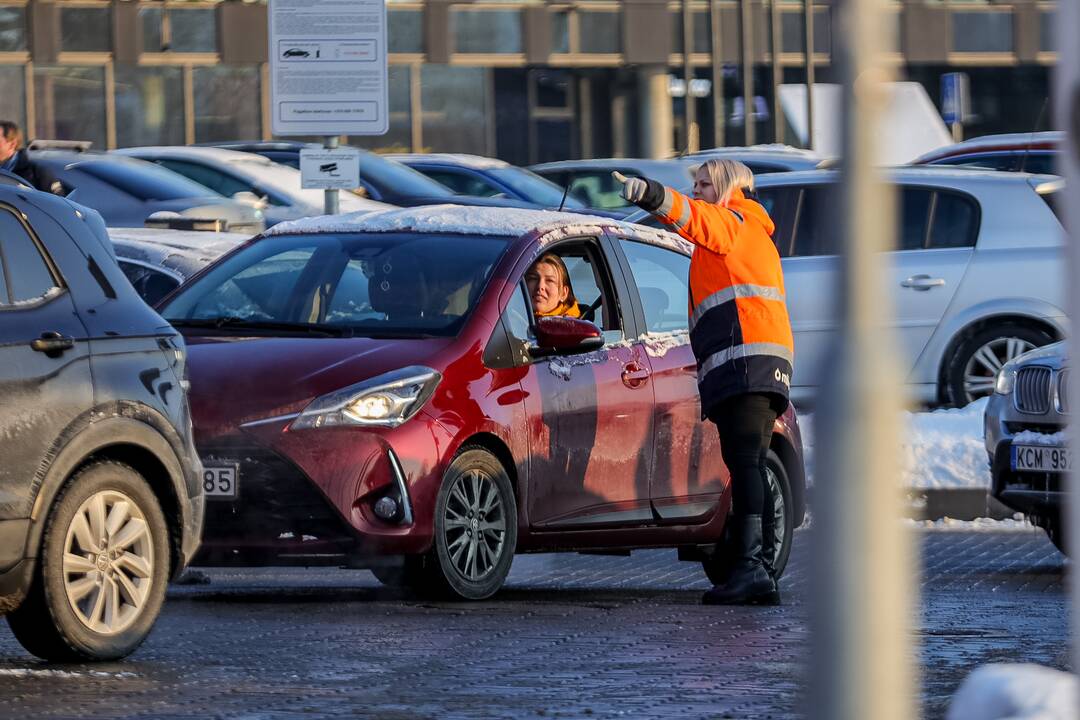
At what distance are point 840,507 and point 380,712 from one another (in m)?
3.41

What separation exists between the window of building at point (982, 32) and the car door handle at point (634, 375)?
4277 centimetres

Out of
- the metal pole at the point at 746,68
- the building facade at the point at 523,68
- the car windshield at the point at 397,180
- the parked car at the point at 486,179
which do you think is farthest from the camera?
the building facade at the point at 523,68

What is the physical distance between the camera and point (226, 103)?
46.4 meters

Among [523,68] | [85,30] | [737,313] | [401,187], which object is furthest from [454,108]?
[737,313]

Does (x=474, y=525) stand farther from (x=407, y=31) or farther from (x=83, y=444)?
(x=407, y=31)

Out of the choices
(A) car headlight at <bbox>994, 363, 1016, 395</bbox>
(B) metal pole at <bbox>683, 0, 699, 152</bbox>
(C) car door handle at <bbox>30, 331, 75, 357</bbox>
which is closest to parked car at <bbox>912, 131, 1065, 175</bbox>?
(A) car headlight at <bbox>994, 363, 1016, 395</bbox>

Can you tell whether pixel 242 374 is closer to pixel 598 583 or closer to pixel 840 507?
pixel 598 583

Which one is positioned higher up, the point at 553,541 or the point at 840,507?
the point at 840,507

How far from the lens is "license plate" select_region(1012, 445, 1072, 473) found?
1128 centimetres

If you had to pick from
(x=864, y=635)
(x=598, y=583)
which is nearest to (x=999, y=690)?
(x=864, y=635)

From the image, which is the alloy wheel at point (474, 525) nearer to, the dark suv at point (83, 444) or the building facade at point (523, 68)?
the dark suv at point (83, 444)

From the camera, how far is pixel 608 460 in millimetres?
Result: 10297

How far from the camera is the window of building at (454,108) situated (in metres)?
47.9

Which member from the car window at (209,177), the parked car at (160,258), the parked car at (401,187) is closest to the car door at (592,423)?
the parked car at (160,258)
